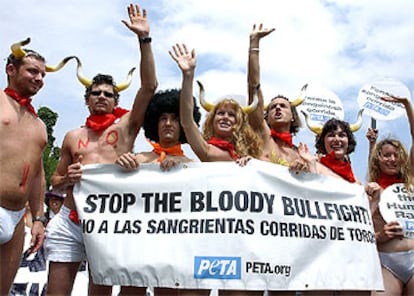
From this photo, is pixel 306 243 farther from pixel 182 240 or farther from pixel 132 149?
pixel 132 149

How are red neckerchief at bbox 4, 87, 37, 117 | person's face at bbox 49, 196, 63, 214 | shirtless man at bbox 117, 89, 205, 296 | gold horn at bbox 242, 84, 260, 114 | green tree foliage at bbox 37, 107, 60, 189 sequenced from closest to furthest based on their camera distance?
red neckerchief at bbox 4, 87, 37, 117
shirtless man at bbox 117, 89, 205, 296
gold horn at bbox 242, 84, 260, 114
person's face at bbox 49, 196, 63, 214
green tree foliage at bbox 37, 107, 60, 189

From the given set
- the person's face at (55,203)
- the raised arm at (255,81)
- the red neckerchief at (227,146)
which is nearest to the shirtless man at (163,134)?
the red neckerchief at (227,146)

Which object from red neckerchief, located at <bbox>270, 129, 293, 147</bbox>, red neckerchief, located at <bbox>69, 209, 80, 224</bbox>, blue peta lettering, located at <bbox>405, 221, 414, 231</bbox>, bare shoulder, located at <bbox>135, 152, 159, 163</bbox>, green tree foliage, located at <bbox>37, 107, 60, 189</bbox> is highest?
green tree foliage, located at <bbox>37, 107, 60, 189</bbox>

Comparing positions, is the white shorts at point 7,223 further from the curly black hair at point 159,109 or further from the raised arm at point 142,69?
the curly black hair at point 159,109

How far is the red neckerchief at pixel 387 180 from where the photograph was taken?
5.16m

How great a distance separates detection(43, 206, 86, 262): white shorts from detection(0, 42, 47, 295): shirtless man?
0.22 metres

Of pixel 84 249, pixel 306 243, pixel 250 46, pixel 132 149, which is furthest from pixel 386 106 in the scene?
pixel 84 249

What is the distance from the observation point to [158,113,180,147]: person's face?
4.43 metres

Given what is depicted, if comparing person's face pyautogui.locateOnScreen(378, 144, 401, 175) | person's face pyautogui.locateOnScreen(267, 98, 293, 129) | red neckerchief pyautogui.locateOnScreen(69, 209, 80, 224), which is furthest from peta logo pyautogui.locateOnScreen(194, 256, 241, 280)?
person's face pyautogui.locateOnScreen(378, 144, 401, 175)

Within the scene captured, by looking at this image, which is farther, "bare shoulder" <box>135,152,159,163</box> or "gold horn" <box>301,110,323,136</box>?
"gold horn" <box>301,110,323,136</box>

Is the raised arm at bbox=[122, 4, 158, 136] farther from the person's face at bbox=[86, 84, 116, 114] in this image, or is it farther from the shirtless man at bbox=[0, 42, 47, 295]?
the shirtless man at bbox=[0, 42, 47, 295]

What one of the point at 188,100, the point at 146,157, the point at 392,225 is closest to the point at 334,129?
the point at 392,225

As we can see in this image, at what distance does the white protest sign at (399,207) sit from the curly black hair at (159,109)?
1851 mm

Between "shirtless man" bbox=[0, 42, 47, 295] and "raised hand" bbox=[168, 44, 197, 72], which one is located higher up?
"raised hand" bbox=[168, 44, 197, 72]
